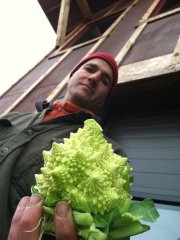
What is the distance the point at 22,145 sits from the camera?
1.72m

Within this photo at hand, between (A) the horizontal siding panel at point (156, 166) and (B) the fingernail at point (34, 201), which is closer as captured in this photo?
(B) the fingernail at point (34, 201)

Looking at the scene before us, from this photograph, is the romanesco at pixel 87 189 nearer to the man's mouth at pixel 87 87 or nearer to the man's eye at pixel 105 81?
the man's mouth at pixel 87 87

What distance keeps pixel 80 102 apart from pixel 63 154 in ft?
4.51

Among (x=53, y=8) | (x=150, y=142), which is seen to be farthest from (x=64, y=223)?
(x=53, y=8)

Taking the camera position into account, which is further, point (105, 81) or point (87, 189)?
point (105, 81)

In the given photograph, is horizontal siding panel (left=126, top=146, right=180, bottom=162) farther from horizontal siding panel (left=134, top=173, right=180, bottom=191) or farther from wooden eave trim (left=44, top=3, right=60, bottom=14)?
wooden eave trim (left=44, top=3, right=60, bottom=14)

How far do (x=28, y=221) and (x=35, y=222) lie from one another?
2 cm

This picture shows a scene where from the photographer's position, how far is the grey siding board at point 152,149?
243 centimetres

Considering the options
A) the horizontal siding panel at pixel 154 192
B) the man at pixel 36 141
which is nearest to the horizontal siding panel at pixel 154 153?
the horizontal siding panel at pixel 154 192

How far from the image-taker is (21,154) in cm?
171

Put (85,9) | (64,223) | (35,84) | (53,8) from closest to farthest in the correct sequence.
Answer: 1. (64,223)
2. (35,84)
3. (85,9)
4. (53,8)

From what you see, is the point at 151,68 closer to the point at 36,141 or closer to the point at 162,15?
the point at 36,141

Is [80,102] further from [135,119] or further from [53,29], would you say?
[53,29]

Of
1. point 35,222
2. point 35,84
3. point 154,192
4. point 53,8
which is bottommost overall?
point 154,192
